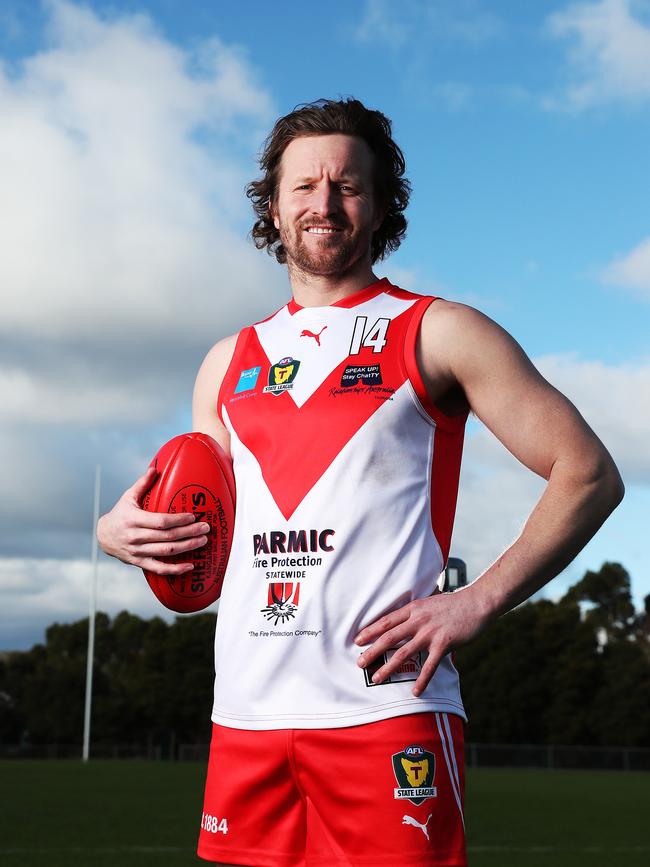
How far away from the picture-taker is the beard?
2.58m

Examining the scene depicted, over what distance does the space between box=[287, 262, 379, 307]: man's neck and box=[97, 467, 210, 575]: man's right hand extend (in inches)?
23.8

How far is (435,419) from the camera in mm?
2414

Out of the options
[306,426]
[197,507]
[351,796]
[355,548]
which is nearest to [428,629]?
[355,548]

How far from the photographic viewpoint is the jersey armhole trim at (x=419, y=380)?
2.38 meters

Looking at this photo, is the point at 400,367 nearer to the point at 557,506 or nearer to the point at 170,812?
the point at 557,506

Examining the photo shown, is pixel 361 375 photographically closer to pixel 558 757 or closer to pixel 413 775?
pixel 413 775

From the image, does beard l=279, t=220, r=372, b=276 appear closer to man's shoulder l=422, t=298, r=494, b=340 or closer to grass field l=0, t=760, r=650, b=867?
man's shoulder l=422, t=298, r=494, b=340

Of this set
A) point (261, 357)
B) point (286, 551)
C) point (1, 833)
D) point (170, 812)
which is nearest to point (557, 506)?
point (286, 551)

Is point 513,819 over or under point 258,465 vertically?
under

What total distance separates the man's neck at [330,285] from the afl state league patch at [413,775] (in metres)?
1.05

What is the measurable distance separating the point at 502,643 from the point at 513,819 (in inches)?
1417

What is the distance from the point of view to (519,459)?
2.38 meters

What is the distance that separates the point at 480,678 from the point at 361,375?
47691 millimetres

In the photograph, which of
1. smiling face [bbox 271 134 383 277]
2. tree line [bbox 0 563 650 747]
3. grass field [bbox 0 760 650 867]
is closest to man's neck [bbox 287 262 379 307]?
smiling face [bbox 271 134 383 277]
